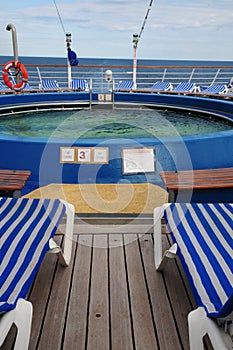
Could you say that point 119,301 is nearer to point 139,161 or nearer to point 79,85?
point 139,161

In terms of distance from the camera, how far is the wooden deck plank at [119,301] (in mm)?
1330

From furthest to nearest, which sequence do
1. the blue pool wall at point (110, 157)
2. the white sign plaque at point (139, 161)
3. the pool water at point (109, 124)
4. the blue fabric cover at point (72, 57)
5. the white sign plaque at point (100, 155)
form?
the blue fabric cover at point (72, 57) → the pool water at point (109, 124) → the blue pool wall at point (110, 157) → the white sign plaque at point (100, 155) → the white sign plaque at point (139, 161)

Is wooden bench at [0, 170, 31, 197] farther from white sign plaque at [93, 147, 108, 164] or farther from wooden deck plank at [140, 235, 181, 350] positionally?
white sign plaque at [93, 147, 108, 164]

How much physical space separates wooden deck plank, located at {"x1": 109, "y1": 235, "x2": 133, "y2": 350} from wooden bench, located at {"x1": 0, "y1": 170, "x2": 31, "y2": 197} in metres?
0.58

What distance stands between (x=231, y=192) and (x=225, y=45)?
1332 cm

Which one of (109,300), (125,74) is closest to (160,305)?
(109,300)

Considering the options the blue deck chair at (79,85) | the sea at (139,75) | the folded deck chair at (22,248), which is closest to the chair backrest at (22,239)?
the folded deck chair at (22,248)

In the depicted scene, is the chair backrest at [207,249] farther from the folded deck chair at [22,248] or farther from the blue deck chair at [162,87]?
the blue deck chair at [162,87]

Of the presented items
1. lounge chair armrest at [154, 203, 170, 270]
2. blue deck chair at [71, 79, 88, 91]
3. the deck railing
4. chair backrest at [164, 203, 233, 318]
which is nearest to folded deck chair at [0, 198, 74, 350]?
lounge chair armrest at [154, 203, 170, 270]

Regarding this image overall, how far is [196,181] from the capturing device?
2133mm

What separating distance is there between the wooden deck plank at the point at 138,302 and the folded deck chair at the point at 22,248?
0.32 m

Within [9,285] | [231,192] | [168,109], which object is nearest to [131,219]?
[231,192]

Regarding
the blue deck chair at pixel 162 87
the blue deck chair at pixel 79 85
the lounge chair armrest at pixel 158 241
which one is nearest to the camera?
the lounge chair armrest at pixel 158 241

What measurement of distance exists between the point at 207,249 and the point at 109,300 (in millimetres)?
456
